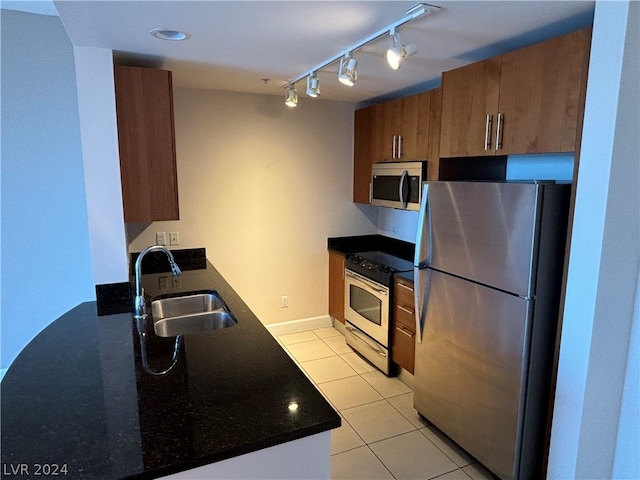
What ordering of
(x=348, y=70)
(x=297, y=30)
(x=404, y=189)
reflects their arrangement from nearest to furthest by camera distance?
(x=297, y=30), (x=348, y=70), (x=404, y=189)

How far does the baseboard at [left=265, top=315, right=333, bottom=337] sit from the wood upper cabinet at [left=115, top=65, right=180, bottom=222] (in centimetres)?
190

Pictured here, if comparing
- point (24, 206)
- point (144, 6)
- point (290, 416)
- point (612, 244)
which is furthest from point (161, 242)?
point (612, 244)

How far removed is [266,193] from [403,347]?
1.87 m

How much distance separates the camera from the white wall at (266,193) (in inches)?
136

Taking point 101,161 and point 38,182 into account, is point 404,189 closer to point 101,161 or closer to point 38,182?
point 101,161

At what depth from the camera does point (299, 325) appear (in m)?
4.14

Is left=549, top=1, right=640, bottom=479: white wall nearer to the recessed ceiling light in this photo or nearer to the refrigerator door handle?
the refrigerator door handle

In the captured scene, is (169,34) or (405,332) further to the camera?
(405,332)

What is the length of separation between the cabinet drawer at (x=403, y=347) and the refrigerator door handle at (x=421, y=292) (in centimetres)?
42

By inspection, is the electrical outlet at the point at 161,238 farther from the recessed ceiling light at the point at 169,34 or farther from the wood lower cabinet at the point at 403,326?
the wood lower cabinet at the point at 403,326

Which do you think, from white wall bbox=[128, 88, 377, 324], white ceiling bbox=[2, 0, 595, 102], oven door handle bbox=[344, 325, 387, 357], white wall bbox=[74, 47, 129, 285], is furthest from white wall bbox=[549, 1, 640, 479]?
white wall bbox=[128, 88, 377, 324]

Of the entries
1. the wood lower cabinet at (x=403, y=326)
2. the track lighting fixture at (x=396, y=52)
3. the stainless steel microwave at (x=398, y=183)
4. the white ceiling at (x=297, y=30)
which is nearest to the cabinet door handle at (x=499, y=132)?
the white ceiling at (x=297, y=30)

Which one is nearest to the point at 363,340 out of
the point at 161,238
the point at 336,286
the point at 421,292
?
the point at 336,286

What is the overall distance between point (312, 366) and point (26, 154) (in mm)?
2602
